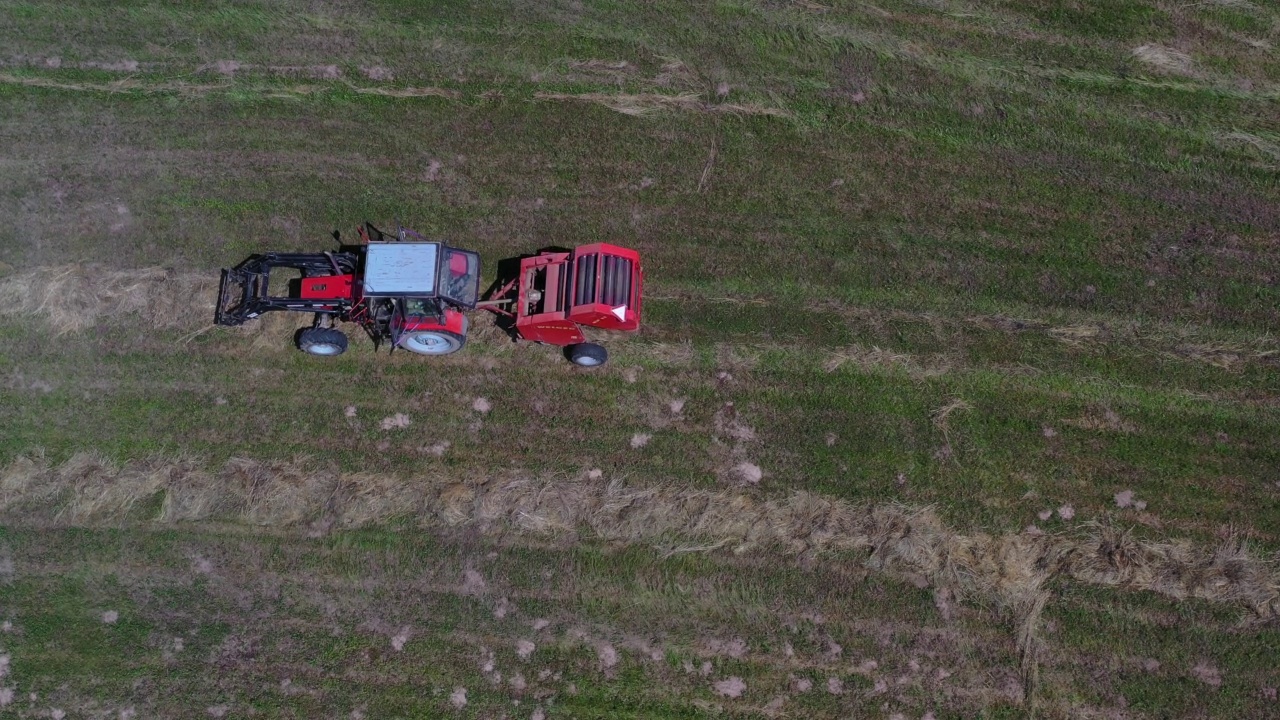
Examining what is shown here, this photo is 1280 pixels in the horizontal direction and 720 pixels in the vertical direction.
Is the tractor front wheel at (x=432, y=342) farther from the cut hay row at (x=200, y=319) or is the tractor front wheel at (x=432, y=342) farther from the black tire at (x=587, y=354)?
the black tire at (x=587, y=354)

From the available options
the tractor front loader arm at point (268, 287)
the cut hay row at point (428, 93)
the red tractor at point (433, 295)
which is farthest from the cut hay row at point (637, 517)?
the cut hay row at point (428, 93)

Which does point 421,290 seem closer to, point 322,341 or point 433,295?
point 433,295

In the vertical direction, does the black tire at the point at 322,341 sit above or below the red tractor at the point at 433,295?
below

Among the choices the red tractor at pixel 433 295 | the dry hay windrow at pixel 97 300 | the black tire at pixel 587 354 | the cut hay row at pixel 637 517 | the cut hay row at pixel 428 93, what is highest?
the cut hay row at pixel 428 93

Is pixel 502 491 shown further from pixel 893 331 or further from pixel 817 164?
pixel 817 164

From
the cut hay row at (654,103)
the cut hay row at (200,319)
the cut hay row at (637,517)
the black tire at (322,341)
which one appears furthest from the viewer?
the cut hay row at (654,103)

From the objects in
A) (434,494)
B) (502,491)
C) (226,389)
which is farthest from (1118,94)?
(226,389)

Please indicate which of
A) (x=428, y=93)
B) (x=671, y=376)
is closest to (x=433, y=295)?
(x=671, y=376)
